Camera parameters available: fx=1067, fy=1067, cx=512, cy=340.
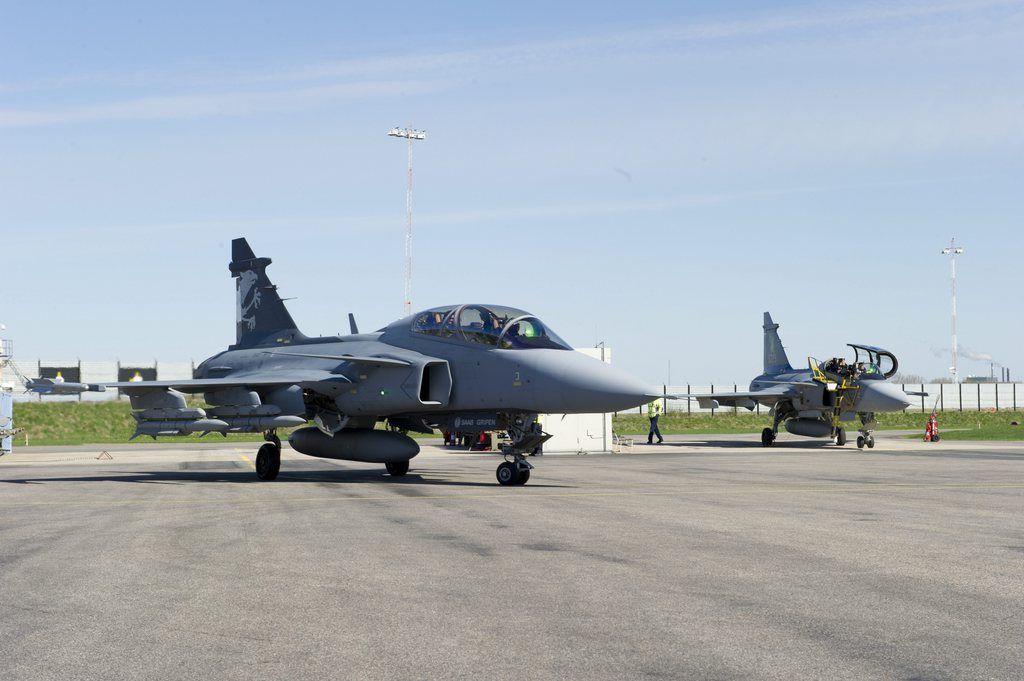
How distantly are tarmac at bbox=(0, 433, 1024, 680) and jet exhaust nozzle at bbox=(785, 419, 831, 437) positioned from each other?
82.1ft

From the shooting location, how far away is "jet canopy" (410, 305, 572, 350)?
20.5 metres

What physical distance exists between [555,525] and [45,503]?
907cm

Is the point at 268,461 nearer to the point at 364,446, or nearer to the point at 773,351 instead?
the point at 364,446

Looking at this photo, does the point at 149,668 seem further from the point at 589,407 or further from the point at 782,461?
the point at 782,461

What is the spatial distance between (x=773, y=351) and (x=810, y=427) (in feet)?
20.1

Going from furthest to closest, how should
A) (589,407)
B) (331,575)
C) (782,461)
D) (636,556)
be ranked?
1. (782,461)
2. (589,407)
3. (636,556)
4. (331,575)

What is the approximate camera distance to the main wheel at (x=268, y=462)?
23.0 meters

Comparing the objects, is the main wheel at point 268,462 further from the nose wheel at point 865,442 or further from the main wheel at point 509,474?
the nose wheel at point 865,442

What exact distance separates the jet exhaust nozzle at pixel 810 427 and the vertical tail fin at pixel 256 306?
25044mm

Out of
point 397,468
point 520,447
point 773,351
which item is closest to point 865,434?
point 773,351

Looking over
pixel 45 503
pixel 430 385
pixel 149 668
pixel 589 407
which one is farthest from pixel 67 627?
pixel 430 385

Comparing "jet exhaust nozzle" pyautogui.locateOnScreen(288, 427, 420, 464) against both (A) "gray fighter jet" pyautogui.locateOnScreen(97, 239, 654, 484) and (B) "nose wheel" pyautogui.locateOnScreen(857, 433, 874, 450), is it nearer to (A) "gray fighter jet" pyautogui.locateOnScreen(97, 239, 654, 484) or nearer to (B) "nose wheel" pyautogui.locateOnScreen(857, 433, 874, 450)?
(A) "gray fighter jet" pyautogui.locateOnScreen(97, 239, 654, 484)

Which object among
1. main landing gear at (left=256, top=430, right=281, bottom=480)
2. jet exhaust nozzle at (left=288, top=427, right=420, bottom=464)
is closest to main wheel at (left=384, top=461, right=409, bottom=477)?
jet exhaust nozzle at (left=288, top=427, right=420, bottom=464)

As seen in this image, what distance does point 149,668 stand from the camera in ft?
18.7
